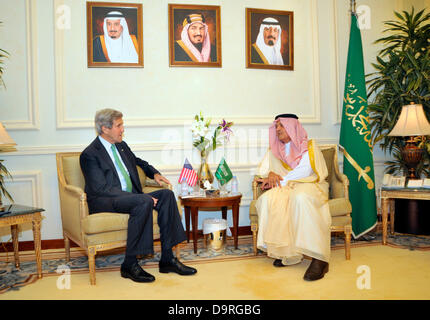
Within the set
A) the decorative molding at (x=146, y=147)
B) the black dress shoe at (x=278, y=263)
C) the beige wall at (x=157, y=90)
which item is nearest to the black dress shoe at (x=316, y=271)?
the black dress shoe at (x=278, y=263)

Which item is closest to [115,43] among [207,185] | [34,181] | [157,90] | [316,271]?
[157,90]

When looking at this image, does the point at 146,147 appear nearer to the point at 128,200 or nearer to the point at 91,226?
the point at 128,200

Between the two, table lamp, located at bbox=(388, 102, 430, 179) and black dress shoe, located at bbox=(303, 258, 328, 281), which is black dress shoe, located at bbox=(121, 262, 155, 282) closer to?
black dress shoe, located at bbox=(303, 258, 328, 281)

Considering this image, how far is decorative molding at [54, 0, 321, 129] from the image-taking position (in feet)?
13.3

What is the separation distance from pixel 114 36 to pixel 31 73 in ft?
3.23

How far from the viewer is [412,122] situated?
3.95 meters

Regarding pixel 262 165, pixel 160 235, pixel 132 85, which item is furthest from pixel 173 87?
pixel 160 235

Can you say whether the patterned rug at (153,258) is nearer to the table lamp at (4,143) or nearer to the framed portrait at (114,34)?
the table lamp at (4,143)

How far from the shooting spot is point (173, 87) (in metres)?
4.31

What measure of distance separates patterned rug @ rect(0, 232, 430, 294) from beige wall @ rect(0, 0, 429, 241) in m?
0.60

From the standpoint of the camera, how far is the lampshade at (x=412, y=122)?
3.92 meters

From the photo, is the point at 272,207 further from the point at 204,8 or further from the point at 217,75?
the point at 204,8

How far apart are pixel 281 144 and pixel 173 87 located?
4.76ft

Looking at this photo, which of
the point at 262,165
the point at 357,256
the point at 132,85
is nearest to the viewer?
the point at 357,256
